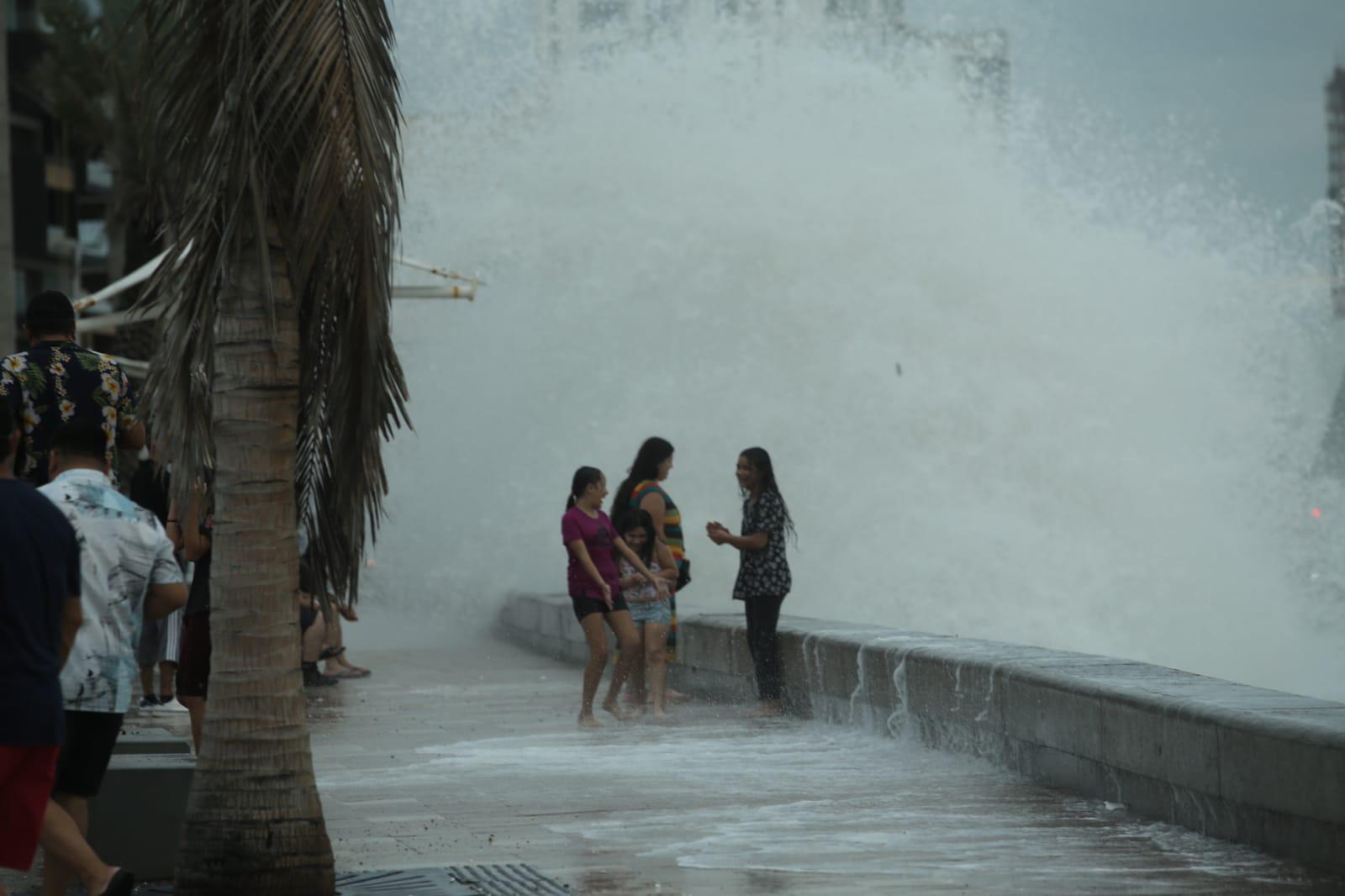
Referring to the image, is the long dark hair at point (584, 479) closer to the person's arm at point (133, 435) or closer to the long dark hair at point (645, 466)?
the long dark hair at point (645, 466)

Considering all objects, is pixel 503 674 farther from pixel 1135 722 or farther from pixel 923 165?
pixel 923 165

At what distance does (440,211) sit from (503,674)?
1380cm

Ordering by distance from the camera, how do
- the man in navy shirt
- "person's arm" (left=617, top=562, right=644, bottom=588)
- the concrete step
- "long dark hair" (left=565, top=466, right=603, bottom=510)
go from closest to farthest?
the man in navy shirt
the concrete step
"long dark hair" (left=565, top=466, right=603, bottom=510)
"person's arm" (left=617, top=562, right=644, bottom=588)

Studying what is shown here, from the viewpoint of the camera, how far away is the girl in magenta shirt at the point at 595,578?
1108 cm

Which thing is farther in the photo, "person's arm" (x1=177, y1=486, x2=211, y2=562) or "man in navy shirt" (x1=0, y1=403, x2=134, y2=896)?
"person's arm" (x1=177, y1=486, x2=211, y2=562)

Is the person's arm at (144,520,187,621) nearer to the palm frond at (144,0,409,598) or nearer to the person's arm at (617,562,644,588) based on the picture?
the palm frond at (144,0,409,598)

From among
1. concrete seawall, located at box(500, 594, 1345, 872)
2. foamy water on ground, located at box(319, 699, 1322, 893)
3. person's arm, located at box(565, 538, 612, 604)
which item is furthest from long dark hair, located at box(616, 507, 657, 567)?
foamy water on ground, located at box(319, 699, 1322, 893)

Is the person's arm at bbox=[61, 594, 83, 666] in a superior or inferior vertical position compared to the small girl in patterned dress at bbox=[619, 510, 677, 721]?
superior

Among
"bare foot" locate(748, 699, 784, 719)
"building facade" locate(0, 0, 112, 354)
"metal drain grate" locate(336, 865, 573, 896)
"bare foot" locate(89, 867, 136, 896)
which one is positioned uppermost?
"building facade" locate(0, 0, 112, 354)

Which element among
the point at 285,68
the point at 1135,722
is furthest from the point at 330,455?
the point at 1135,722

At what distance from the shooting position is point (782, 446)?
23062 millimetres

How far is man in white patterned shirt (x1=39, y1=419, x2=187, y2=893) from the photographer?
207 inches

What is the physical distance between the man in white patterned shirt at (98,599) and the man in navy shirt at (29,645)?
532 mm

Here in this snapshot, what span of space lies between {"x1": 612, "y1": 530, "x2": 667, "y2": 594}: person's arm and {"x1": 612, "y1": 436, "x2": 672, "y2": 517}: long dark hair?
59 cm
